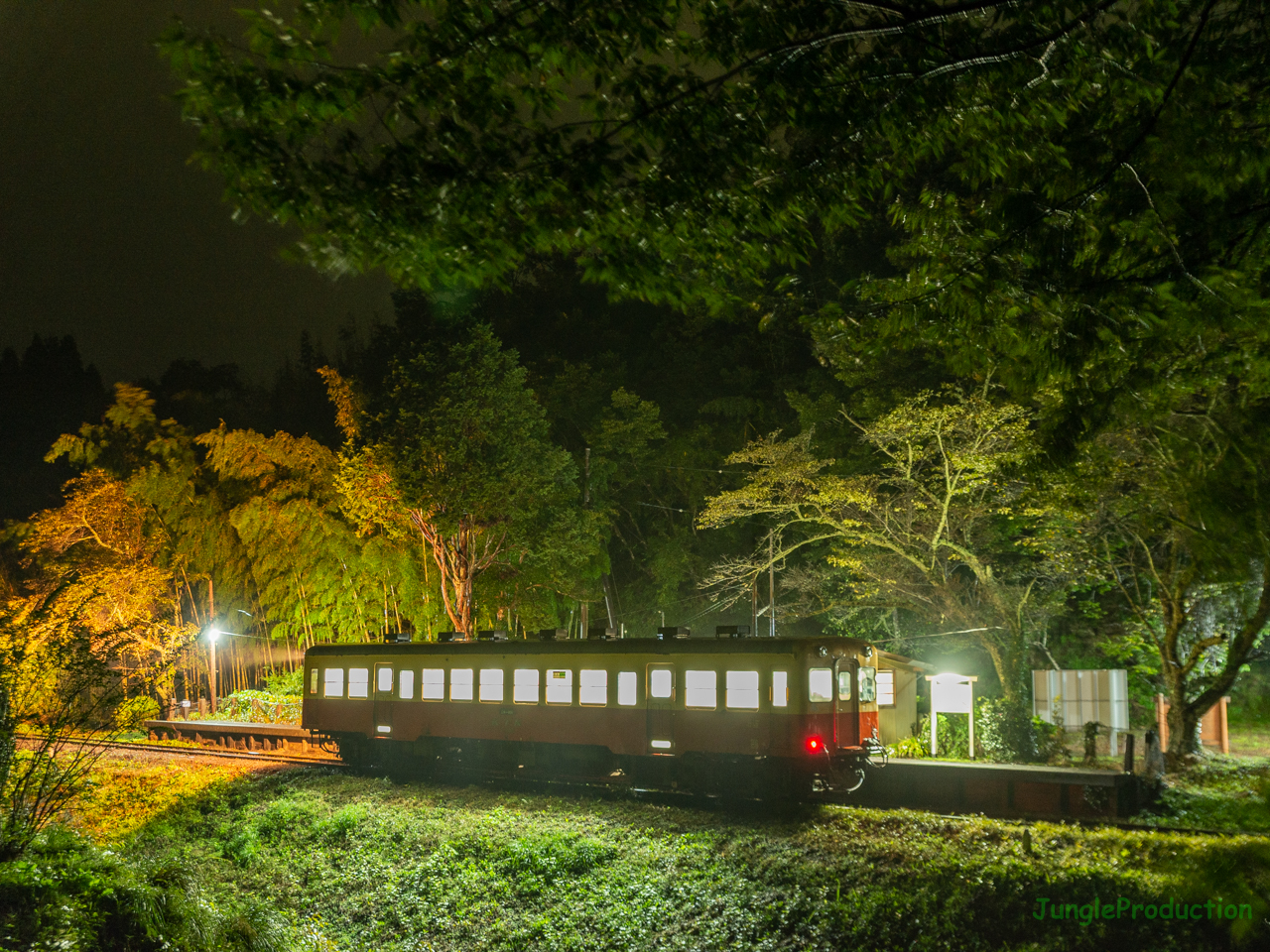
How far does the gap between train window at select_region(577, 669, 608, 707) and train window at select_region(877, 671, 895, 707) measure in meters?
6.50

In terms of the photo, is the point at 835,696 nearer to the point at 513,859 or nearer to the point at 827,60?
the point at 513,859

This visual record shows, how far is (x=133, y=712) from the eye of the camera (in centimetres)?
988

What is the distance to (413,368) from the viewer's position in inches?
853

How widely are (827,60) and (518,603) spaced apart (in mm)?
20532

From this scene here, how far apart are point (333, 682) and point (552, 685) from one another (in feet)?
17.0

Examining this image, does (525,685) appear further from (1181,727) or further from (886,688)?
(1181,727)

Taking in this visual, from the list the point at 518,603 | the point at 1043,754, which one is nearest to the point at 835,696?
the point at 1043,754

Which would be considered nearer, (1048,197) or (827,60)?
(827,60)

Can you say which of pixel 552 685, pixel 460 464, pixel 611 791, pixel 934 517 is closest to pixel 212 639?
pixel 460 464

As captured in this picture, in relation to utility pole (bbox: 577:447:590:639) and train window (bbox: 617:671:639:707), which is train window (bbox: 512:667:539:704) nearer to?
train window (bbox: 617:671:639:707)

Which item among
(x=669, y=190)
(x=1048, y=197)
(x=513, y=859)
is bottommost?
(x=513, y=859)

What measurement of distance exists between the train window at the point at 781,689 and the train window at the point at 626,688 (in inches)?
83.4

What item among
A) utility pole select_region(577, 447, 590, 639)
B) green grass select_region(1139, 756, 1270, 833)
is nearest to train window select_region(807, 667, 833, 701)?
green grass select_region(1139, 756, 1270, 833)

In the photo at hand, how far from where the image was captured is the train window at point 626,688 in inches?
529
